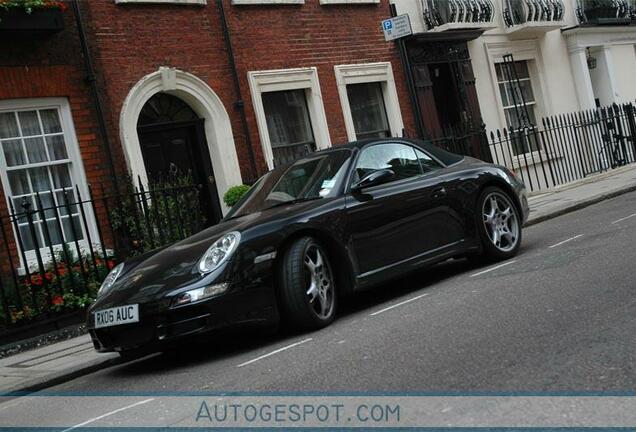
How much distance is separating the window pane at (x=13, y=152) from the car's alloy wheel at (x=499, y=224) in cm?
651

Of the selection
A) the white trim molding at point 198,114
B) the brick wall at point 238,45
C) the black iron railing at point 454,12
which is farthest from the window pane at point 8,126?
the black iron railing at point 454,12

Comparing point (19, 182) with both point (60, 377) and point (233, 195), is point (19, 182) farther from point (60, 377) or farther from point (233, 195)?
point (60, 377)

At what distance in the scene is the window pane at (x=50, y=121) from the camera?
11.9 meters

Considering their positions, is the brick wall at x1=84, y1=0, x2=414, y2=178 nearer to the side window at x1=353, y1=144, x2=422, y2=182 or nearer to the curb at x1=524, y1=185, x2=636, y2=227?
the curb at x1=524, y1=185, x2=636, y2=227

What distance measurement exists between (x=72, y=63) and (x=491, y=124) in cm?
1099

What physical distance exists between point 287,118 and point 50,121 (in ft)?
16.0

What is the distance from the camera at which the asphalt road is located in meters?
4.47

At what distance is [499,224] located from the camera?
8742mm

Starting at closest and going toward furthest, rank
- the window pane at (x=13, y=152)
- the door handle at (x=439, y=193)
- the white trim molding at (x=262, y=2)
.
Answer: the door handle at (x=439, y=193), the window pane at (x=13, y=152), the white trim molding at (x=262, y=2)

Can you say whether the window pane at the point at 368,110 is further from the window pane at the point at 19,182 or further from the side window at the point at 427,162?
the side window at the point at 427,162

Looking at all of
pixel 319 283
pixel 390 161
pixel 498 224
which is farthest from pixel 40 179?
pixel 498 224

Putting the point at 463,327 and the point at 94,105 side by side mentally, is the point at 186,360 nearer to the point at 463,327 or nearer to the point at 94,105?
the point at 463,327

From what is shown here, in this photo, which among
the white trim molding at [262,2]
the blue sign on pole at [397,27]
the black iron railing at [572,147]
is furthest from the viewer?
the black iron railing at [572,147]

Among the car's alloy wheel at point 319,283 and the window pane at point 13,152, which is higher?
the window pane at point 13,152
